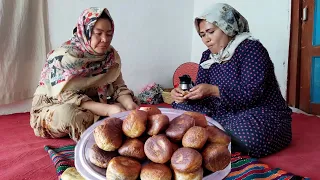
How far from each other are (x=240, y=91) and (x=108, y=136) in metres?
0.87

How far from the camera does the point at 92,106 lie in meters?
1.48

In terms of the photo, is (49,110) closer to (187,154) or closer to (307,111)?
(187,154)

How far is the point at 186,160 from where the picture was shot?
542mm

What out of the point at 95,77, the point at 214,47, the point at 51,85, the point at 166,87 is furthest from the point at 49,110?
the point at 166,87

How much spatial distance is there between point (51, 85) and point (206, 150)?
1.16 meters

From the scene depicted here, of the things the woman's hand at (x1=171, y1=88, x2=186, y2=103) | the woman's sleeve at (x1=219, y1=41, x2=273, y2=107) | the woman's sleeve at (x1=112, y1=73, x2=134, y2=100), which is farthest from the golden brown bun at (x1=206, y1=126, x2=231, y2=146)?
the woman's sleeve at (x1=112, y1=73, x2=134, y2=100)

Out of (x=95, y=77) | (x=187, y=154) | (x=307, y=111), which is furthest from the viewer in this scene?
(x=307, y=111)

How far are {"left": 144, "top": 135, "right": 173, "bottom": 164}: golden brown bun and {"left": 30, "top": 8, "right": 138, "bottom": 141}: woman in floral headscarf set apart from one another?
2.69ft

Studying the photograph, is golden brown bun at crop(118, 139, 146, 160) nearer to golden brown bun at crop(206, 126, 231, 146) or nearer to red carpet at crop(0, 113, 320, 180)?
golden brown bun at crop(206, 126, 231, 146)

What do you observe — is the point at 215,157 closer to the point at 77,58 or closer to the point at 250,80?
the point at 250,80

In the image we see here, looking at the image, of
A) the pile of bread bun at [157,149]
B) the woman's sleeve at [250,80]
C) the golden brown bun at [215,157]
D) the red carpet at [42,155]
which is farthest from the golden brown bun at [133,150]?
the woman's sleeve at [250,80]

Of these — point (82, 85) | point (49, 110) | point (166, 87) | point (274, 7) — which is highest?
point (274, 7)

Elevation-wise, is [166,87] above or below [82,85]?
below

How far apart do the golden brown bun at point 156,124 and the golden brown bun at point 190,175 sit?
10 cm
